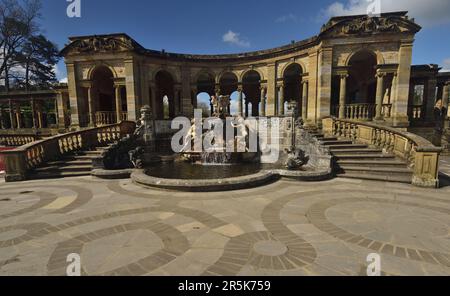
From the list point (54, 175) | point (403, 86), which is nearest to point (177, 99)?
point (54, 175)

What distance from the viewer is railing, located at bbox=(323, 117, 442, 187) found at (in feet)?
22.7

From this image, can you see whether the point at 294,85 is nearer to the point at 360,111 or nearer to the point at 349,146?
the point at 360,111

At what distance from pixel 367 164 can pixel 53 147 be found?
1438 cm

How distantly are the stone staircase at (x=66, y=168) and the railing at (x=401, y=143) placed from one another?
12.5m

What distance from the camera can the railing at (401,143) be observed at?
22.7ft

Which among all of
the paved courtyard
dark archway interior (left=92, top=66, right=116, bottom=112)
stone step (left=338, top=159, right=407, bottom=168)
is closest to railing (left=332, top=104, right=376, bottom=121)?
stone step (left=338, top=159, right=407, bottom=168)

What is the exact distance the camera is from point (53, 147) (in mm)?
10227

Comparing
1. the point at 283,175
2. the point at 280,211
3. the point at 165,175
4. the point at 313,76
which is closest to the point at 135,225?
the point at 280,211

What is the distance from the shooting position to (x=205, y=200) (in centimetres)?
577

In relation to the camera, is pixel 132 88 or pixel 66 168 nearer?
pixel 66 168

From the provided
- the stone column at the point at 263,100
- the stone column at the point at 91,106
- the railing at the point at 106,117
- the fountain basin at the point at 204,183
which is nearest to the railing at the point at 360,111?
the stone column at the point at 263,100

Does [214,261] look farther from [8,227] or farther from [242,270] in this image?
[8,227]

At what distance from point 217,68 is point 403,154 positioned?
16532 millimetres

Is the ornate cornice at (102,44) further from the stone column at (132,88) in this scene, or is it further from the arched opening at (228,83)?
the arched opening at (228,83)
